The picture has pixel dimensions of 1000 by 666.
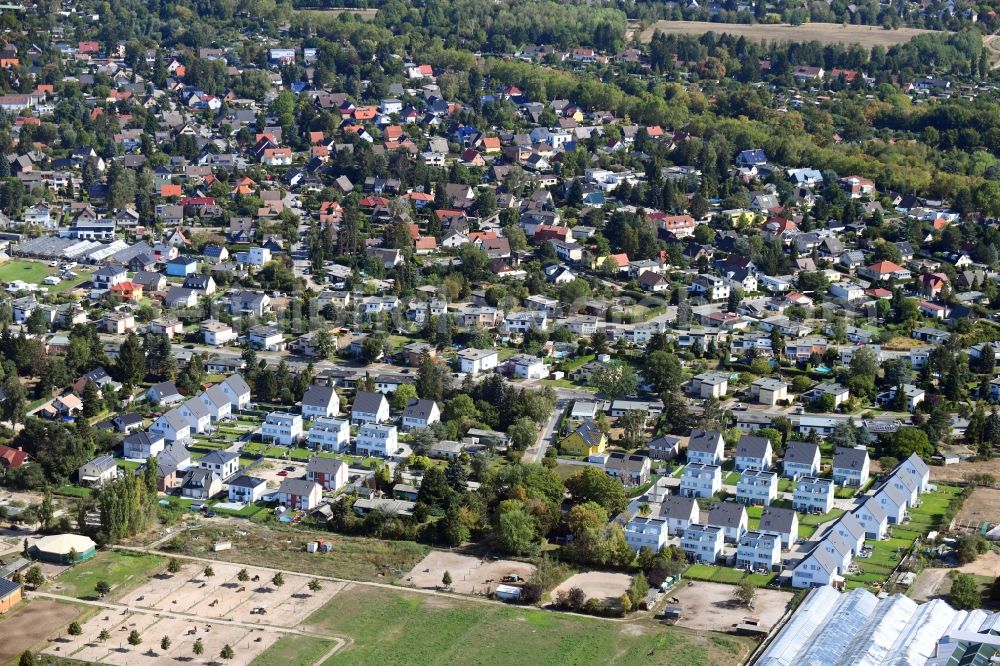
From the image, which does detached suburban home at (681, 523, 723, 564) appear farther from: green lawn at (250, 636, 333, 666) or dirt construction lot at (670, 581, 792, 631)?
green lawn at (250, 636, 333, 666)

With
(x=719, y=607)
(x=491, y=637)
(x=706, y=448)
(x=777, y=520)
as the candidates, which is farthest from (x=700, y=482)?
(x=491, y=637)

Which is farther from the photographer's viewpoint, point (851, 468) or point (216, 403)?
point (216, 403)

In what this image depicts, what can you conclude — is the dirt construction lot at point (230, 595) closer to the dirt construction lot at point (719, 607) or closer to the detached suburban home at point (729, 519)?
the dirt construction lot at point (719, 607)

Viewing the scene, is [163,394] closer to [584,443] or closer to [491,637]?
[584,443]

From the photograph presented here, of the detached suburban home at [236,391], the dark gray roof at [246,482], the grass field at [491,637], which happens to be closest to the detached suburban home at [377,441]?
the dark gray roof at [246,482]

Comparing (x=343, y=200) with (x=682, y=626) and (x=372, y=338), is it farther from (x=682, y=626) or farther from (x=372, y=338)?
(x=682, y=626)

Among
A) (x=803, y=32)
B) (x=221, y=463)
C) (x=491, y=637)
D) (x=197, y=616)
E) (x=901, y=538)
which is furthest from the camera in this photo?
(x=803, y=32)

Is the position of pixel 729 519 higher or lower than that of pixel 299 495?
higher
